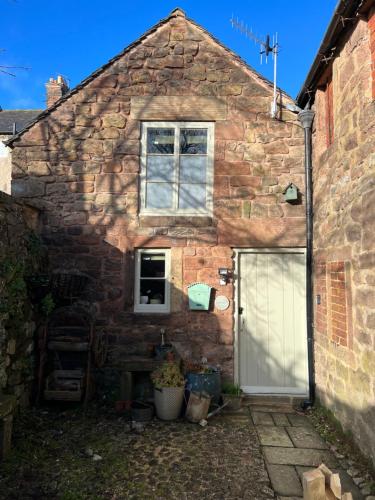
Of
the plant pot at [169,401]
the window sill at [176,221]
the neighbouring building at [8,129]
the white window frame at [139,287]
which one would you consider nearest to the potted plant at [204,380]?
the plant pot at [169,401]

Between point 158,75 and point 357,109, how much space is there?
3484mm

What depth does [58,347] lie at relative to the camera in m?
5.17

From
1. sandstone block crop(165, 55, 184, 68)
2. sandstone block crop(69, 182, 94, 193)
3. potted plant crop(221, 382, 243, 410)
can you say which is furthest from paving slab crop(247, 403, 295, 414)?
sandstone block crop(165, 55, 184, 68)

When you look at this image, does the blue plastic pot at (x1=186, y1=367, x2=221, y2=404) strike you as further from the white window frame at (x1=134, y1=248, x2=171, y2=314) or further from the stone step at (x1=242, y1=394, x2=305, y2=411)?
the white window frame at (x1=134, y1=248, x2=171, y2=314)

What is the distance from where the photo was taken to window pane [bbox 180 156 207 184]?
5.99m

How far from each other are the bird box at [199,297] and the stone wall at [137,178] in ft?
0.41

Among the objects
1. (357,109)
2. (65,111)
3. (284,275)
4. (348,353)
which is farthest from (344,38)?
(65,111)

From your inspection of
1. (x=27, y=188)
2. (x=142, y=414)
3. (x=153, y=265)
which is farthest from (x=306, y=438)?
(x=27, y=188)

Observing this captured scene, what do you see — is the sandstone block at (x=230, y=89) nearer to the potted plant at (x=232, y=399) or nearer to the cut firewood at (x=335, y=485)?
the potted plant at (x=232, y=399)

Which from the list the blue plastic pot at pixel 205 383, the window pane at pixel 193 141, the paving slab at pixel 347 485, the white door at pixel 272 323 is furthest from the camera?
the window pane at pixel 193 141

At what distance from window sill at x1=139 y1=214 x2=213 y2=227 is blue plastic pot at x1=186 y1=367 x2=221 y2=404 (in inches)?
93.4

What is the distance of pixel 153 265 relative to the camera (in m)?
5.96

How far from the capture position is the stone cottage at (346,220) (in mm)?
3705

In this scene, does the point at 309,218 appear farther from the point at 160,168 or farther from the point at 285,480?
the point at 285,480
